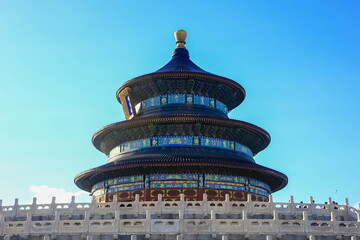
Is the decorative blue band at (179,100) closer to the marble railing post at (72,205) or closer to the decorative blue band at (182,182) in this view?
the decorative blue band at (182,182)

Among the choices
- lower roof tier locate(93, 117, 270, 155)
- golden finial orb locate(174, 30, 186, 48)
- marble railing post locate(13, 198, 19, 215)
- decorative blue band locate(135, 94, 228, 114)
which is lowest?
marble railing post locate(13, 198, 19, 215)

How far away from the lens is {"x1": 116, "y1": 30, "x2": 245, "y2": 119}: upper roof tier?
119 feet

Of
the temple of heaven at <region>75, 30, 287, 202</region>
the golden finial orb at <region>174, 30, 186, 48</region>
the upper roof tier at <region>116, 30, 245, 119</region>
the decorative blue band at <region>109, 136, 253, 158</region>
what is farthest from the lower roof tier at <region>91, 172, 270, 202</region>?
the golden finial orb at <region>174, 30, 186, 48</region>

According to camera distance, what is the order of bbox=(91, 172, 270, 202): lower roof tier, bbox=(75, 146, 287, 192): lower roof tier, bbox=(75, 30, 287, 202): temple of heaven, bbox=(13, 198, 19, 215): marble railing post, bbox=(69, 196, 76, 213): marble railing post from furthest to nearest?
bbox=(75, 30, 287, 202): temple of heaven
bbox=(91, 172, 270, 202): lower roof tier
bbox=(75, 146, 287, 192): lower roof tier
bbox=(13, 198, 19, 215): marble railing post
bbox=(69, 196, 76, 213): marble railing post

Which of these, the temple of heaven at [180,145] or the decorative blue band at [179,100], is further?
the decorative blue band at [179,100]

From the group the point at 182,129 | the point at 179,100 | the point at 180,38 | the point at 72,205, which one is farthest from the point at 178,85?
the point at 72,205

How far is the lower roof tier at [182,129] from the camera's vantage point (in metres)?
33.3

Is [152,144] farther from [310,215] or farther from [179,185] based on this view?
[310,215]

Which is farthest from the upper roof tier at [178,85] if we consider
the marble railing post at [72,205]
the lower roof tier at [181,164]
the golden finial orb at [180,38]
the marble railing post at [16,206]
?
the marble railing post at [16,206]

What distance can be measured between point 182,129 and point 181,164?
14.4 ft

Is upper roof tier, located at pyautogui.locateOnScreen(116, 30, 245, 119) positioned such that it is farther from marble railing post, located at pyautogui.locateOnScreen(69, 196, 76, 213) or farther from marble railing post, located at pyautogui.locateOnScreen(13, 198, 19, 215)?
marble railing post, located at pyautogui.locateOnScreen(13, 198, 19, 215)

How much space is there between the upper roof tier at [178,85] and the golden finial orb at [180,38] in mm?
2786

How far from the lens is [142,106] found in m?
38.4

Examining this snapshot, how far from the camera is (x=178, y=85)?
122 ft
